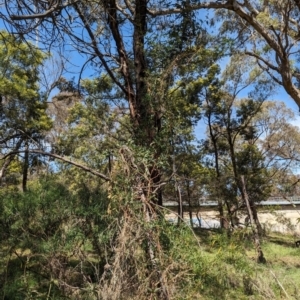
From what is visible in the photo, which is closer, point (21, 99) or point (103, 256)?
point (103, 256)

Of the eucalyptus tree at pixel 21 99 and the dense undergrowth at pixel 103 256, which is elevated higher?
the eucalyptus tree at pixel 21 99

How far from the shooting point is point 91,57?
16.9 ft

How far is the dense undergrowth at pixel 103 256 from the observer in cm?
301

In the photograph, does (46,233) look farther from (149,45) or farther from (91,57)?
(149,45)

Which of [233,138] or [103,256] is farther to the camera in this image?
[233,138]

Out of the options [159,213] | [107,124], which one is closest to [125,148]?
[159,213]

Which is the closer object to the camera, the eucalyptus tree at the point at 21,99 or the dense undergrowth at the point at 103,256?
the dense undergrowth at the point at 103,256

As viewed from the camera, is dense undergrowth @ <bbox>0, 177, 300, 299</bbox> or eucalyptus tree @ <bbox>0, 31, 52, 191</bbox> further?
eucalyptus tree @ <bbox>0, 31, 52, 191</bbox>

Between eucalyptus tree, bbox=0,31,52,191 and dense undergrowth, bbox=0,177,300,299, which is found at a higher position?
eucalyptus tree, bbox=0,31,52,191

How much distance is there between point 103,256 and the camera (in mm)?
4148

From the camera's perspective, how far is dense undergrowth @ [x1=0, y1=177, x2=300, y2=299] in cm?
301

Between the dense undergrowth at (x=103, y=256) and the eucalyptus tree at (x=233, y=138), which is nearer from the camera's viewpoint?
the dense undergrowth at (x=103, y=256)

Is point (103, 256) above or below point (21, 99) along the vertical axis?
below

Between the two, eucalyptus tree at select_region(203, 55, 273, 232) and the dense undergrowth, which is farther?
eucalyptus tree at select_region(203, 55, 273, 232)
